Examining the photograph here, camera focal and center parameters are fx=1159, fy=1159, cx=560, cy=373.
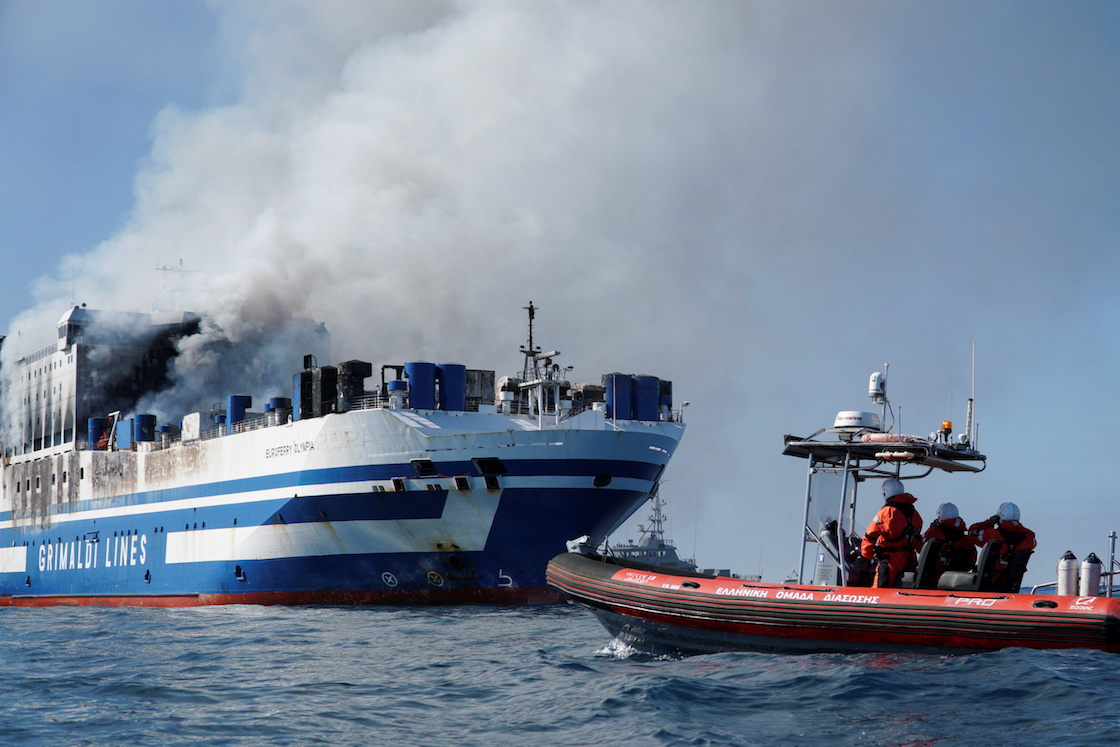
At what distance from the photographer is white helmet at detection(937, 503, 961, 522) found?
1446 cm

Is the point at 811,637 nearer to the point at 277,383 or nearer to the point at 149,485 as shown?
the point at 149,485

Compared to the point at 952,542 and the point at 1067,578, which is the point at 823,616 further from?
the point at 1067,578

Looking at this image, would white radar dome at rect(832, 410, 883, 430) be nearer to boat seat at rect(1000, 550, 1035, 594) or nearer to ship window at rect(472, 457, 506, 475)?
boat seat at rect(1000, 550, 1035, 594)

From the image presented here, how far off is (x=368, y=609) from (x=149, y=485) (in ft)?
46.1

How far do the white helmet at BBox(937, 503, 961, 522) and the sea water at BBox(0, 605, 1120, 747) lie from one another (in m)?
1.83

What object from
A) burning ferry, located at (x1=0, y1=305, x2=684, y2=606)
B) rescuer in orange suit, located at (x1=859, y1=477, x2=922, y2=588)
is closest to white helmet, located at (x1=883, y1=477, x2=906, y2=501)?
rescuer in orange suit, located at (x1=859, y1=477, x2=922, y2=588)

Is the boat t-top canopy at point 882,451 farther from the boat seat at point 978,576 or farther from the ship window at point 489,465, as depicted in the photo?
the ship window at point 489,465

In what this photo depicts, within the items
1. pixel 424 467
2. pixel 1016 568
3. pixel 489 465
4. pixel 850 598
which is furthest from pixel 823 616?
pixel 424 467

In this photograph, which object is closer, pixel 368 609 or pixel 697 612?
pixel 697 612

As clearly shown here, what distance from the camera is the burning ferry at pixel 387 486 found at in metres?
30.9

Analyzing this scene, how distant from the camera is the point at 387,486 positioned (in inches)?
1230

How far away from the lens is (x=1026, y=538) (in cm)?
1419

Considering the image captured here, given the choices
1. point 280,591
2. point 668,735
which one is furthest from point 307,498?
point 668,735

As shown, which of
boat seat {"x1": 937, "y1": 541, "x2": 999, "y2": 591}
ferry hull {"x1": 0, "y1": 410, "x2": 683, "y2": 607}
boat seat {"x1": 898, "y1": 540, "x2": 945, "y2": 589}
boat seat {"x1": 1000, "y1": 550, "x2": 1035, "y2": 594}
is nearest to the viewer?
boat seat {"x1": 937, "y1": 541, "x2": 999, "y2": 591}
